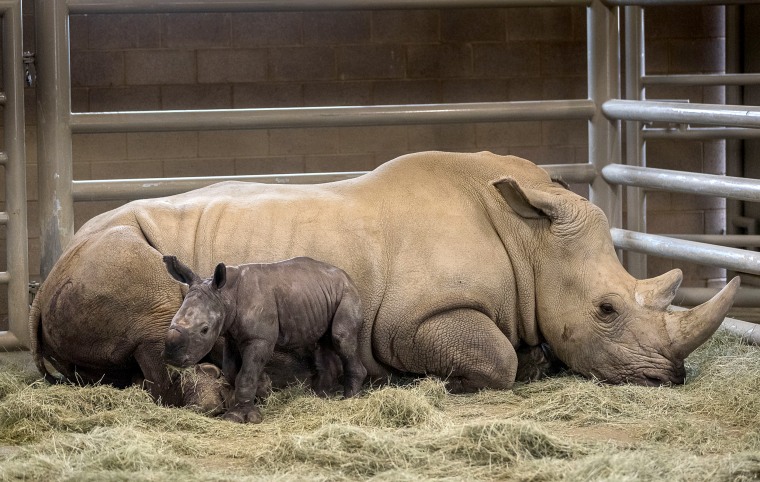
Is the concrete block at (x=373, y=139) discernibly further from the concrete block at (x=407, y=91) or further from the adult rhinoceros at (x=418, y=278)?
→ the adult rhinoceros at (x=418, y=278)

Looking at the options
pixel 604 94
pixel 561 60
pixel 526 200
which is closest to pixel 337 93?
pixel 561 60

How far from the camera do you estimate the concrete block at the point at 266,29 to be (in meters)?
10.3

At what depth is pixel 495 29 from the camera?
10719 mm

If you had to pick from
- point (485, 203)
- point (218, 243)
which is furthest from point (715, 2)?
point (218, 243)

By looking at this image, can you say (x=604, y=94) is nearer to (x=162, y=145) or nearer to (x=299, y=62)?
(x=299, y=62)

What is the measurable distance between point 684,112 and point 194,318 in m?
2.80

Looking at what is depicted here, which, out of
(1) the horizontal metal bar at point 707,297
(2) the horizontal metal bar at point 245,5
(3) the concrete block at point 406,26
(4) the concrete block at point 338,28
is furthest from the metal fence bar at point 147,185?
(3) the concrete block at point 406,26

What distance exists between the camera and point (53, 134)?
6137mm

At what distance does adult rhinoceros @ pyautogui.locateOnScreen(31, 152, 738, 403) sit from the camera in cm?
497

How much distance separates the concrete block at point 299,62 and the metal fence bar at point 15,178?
14.5 ft

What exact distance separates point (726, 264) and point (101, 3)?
3271 millimetres

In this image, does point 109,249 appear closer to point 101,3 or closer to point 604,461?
point 101,3

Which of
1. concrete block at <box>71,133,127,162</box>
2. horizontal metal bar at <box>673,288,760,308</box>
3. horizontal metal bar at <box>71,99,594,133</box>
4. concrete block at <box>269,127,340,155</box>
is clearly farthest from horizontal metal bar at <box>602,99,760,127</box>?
concrete block at <box>71,133,127,162</box>

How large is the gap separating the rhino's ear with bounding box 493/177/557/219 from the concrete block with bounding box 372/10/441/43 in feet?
Result: 17.4
